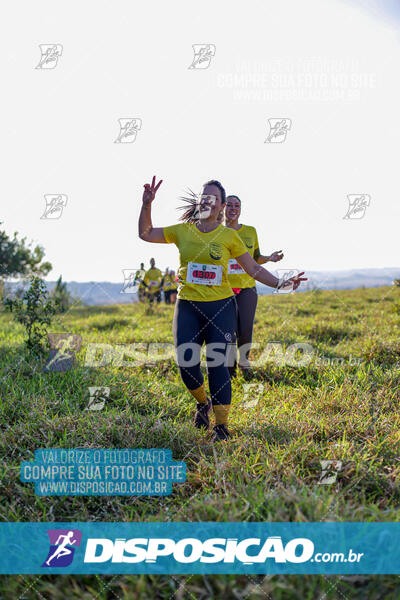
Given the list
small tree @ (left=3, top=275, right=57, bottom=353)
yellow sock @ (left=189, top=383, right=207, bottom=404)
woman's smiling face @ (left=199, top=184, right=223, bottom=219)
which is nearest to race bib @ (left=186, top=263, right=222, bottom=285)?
woman's smiling face @ (left=199, top=184, right=223, bottom=219)

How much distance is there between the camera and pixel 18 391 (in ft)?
13.5

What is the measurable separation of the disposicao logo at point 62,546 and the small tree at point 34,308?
3566mm

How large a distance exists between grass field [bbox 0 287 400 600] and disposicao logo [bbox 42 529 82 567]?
0.28ft

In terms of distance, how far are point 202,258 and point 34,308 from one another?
10.7 ft

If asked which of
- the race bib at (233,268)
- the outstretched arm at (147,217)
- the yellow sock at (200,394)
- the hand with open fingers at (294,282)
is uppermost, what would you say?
the outstretched arm at (147,217)

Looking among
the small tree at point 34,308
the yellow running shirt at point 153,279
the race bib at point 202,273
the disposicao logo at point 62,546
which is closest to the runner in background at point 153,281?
the yellow running shirt at point 153,279

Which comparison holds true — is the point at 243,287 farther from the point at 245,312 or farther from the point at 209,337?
the point at 209,337

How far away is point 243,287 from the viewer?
5023mm

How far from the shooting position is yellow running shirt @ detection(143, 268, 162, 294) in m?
13.9

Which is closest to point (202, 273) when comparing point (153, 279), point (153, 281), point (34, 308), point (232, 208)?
point (232, 208)

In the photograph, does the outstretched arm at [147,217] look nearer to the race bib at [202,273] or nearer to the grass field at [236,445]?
the race bib at [202,273]

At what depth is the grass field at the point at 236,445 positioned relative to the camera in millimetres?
1826

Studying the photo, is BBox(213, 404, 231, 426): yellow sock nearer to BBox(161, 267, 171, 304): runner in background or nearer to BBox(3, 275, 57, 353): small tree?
BBox(3, 275, 57, 353): small tree

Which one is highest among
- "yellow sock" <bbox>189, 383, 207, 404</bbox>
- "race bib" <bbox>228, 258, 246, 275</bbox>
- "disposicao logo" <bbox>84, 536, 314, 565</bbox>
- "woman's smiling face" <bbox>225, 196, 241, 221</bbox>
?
"woman's smiling face" <bbox>225, 196, 241, 221</bbox>
